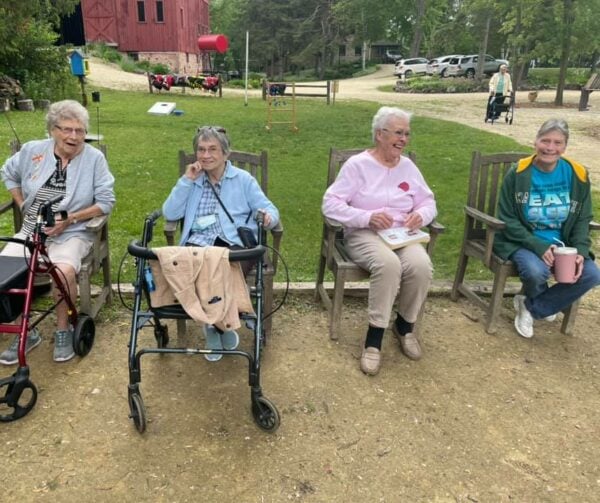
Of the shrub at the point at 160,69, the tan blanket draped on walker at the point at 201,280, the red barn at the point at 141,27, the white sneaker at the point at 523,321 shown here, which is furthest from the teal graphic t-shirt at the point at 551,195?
the red barn at the point at 141,27

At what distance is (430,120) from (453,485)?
13.4 meters

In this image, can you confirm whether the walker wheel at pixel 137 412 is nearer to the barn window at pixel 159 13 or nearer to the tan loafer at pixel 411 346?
the tan loafer at pixel 411 346

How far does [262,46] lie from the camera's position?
49.1 meters

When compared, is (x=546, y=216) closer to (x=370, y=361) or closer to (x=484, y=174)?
(x=484, y=174)

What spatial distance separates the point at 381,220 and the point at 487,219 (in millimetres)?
801

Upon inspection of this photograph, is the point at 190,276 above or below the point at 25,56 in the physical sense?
below

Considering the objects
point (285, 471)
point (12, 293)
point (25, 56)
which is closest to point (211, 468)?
point (285, 471)

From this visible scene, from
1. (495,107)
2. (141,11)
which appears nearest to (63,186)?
(495,107)

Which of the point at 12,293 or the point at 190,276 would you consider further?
the point at 12,293

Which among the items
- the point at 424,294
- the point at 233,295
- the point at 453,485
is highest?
the point at 233,295

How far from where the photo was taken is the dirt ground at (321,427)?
7.39 ft

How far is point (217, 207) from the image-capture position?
3146 millimetres

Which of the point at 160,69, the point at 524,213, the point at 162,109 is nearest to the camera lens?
the point at 524,213

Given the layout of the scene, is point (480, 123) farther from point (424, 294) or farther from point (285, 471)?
point (285, 471)
